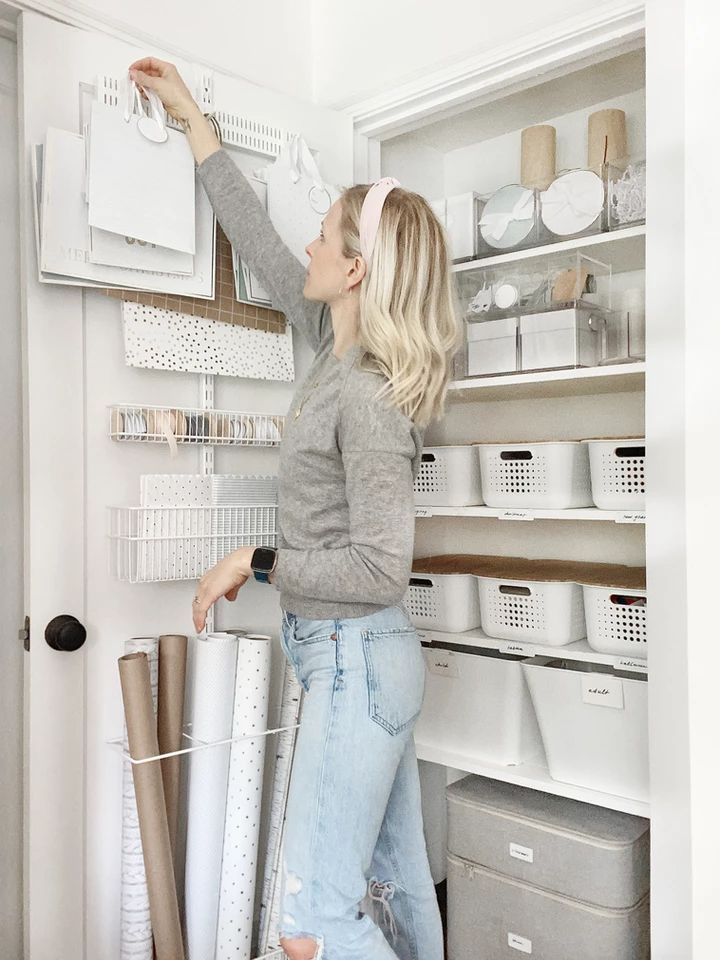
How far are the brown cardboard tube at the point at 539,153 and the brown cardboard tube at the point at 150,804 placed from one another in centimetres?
150

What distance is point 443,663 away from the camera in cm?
219

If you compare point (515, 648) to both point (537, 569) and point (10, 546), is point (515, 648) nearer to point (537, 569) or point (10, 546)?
point (537, 569)

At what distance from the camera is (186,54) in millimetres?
1932

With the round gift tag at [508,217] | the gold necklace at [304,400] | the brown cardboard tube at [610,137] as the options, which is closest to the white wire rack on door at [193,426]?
the gold necklace at [304,400]

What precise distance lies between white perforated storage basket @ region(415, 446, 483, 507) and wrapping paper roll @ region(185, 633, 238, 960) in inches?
27.3

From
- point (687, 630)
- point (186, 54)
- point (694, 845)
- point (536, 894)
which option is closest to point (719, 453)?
point (687, 630)

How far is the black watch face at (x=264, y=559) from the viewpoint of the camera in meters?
1.52

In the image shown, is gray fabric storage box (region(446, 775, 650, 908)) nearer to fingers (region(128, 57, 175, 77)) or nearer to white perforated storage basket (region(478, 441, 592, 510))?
white perforated storage basket (region(478, 441, 592, 510))

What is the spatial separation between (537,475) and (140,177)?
1.08 metres

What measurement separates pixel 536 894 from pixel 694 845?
614 mm

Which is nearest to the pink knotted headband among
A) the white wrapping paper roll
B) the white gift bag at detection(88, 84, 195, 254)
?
the white gift bag at detection(88, 84, 195, 254)

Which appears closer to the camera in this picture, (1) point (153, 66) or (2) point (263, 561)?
(2) point (263, 561)

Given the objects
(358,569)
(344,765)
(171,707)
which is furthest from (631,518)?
(171,707)

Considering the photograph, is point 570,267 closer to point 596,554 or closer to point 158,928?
point 596,554
